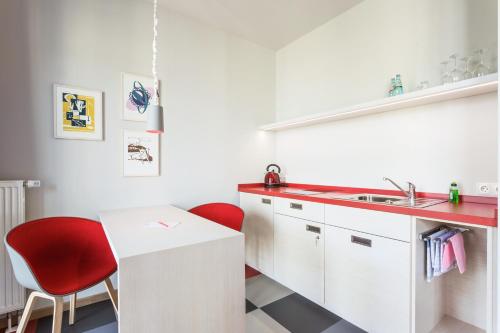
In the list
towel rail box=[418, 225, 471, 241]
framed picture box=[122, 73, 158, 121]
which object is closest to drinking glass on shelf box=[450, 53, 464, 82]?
towel rail box=[418, 225, 471, 241]

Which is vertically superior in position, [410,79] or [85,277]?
[410,79]

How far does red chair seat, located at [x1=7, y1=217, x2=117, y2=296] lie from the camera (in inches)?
54.1

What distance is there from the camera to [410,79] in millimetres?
1996

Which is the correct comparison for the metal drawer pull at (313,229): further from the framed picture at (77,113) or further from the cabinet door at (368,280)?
the framed picture at (77,113)

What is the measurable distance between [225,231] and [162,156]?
132 cm

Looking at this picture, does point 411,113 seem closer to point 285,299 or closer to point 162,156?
point 285,299

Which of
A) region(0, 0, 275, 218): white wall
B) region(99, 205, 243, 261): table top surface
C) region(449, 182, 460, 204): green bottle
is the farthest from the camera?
region(0, 0, 275, 218): white wall

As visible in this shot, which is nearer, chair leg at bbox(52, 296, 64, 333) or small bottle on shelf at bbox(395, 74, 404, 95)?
chair leg at bbox(52, 296, 64, 333)

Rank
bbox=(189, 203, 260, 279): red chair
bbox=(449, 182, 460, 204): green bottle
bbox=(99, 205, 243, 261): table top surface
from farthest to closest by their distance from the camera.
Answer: bbox=(189, 203, 260, 279): red chair, bbox=(449, 182, 460, 204): green bottle, bbox=(99, 205, 243, 261): table top surface

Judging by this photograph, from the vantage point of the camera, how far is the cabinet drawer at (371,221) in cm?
145

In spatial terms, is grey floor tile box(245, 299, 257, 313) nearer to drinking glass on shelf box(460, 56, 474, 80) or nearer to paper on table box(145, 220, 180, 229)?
paper on table box(145, 220, 180, 229)

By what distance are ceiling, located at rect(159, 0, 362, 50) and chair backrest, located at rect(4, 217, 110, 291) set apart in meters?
2.11

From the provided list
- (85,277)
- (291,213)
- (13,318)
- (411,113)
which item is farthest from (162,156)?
(411,113)

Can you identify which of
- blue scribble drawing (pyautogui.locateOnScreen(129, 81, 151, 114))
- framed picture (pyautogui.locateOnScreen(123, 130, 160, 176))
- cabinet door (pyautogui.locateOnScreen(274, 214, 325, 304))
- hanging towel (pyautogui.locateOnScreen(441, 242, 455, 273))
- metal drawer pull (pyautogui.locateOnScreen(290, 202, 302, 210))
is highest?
blue scribble drawing (pyautogui.locateOnScreen(129, 81, 151, 114))
